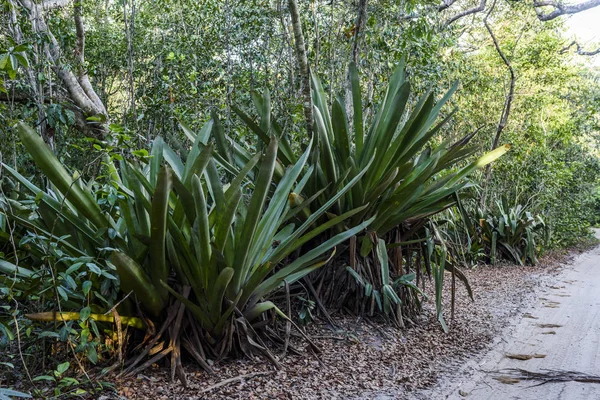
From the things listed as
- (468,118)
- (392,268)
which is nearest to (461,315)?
(392,268)

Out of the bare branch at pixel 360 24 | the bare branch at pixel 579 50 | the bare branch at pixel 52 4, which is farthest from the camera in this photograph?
the bare branch at pixel 579 50

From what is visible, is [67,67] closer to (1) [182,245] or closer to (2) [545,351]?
(1) [182,245]

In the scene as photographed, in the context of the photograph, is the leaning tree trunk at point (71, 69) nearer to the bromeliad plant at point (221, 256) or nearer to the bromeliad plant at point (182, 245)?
the bromeliad plant at point (182, 245)

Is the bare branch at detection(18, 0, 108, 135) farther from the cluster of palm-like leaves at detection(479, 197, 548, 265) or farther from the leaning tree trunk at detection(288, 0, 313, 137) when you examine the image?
the cluster of palm-like leaves at detection(479, 197, 548, 265)

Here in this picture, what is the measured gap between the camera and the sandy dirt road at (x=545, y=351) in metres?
3.12

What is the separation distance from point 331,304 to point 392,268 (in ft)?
2.11

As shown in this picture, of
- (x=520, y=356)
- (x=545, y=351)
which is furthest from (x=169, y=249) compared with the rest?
(x=545, y=351)

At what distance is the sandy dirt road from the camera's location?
3123mm

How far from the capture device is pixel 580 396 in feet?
10.0

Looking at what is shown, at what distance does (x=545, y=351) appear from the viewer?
4074mm

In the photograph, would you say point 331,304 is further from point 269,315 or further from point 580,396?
point 580,396

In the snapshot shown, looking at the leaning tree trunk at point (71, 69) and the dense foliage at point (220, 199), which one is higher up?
the leaning tree trunk at point (71, 69)

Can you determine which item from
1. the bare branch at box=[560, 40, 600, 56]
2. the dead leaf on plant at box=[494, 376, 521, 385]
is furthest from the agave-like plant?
the bare branch at box=[560, 40, 600, 56]

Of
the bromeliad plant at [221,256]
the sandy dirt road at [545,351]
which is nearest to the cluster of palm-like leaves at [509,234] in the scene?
the sandy dirt road at [545,351]
